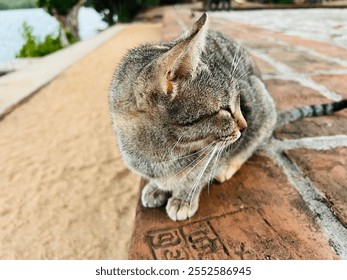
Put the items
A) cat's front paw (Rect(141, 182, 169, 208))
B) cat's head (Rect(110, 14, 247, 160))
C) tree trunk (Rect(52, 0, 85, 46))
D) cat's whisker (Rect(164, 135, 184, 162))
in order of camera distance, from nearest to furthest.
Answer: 1. cat's head (Rect(110, 14, 247, 160))
2. cat's whisker (Rect(164, 135, 184, 162))
3. cat's front paw (Rect(141, 182, 169, 208))
4. tree trunk (Rect(52, 0, 85, 46))

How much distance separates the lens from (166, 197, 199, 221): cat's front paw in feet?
3.38

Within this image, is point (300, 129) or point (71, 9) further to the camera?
point (71, 9)

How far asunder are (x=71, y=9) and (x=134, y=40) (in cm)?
550

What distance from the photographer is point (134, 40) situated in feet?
17.3

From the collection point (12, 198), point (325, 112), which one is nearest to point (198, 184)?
point (325, 112)

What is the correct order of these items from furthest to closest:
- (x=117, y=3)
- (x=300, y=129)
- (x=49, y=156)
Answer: (x=117, y=3) < (x=49, y=156) < (x=300, y=129)

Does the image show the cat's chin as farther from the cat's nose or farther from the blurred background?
the blurred background

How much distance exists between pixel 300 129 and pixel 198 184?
59 cm

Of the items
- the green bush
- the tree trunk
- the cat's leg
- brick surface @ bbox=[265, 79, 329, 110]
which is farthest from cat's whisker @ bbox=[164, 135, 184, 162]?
the tree trunk

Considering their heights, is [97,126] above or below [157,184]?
below

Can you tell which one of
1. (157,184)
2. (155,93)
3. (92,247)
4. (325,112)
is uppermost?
(155,93)

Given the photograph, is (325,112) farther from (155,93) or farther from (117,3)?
(117,3)

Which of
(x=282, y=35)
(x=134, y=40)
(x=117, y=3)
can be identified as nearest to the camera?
(x=282, y=35)

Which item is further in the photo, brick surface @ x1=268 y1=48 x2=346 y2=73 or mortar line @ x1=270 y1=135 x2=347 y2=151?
brick surface @ x1=268 y1=48 x2=346 y2=73
